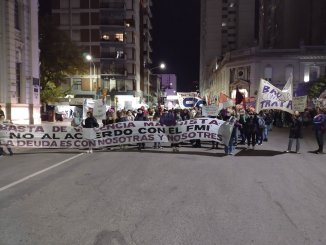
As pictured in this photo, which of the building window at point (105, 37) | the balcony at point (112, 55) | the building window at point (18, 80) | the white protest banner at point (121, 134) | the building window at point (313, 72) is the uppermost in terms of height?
the building window at point (105, 37)

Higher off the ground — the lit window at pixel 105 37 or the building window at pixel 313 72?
the lit window at pixel 105 37

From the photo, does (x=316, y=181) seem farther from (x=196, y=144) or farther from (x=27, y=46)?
(x=27, y=46)

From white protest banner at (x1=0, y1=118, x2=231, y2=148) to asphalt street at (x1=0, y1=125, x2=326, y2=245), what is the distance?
2155 millimetres

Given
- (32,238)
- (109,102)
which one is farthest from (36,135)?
(109,102)

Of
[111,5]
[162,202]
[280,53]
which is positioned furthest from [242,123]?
[111,5]

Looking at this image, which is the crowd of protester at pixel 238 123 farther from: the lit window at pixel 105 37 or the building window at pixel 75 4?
the building window at pixel 75 4

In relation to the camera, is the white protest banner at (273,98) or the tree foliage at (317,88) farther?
the tree foliage at (317,88)

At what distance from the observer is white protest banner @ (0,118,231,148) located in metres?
14.4

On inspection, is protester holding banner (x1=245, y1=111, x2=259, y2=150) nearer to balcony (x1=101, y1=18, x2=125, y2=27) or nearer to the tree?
the tree

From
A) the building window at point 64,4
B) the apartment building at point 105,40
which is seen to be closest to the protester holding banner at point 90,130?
the apartment building at point 105,40

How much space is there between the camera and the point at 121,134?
14867 millimetres

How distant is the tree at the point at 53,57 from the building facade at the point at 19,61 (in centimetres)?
1163

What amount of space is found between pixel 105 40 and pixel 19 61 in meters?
41.1

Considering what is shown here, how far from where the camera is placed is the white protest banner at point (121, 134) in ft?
47.1
